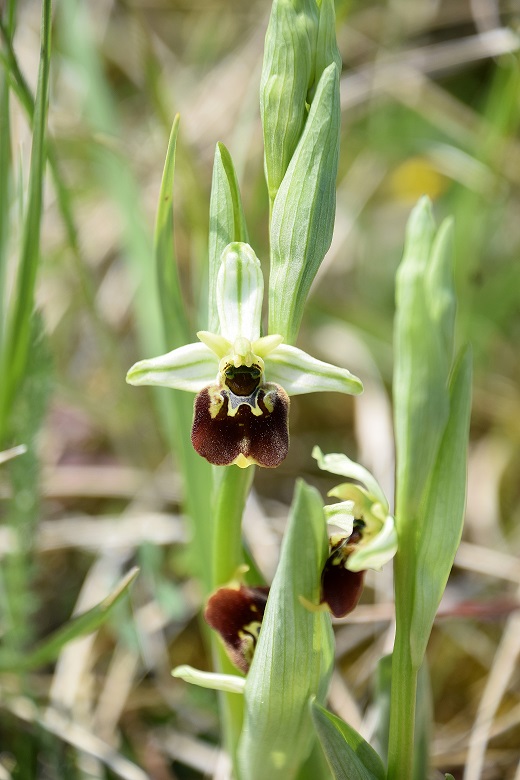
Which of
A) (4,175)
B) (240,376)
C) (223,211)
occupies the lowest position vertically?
(240,376)

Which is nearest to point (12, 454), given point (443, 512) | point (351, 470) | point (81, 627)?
point (81, 627)

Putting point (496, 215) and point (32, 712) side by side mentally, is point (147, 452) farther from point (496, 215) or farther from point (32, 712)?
point (496, 215)

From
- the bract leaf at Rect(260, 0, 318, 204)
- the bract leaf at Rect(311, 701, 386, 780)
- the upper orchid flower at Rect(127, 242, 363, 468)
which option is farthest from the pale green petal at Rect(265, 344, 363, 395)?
the bract leaf at Rect(311, 701, 386, 780)

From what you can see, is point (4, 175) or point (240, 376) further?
point (4, 175)

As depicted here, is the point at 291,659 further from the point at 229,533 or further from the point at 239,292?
the point at 239,292

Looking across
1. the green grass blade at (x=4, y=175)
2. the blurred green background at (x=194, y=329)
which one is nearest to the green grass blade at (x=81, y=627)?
the blurred green background at (x=194, y=329)

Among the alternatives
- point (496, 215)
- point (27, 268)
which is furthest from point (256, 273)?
point (496, 215)
